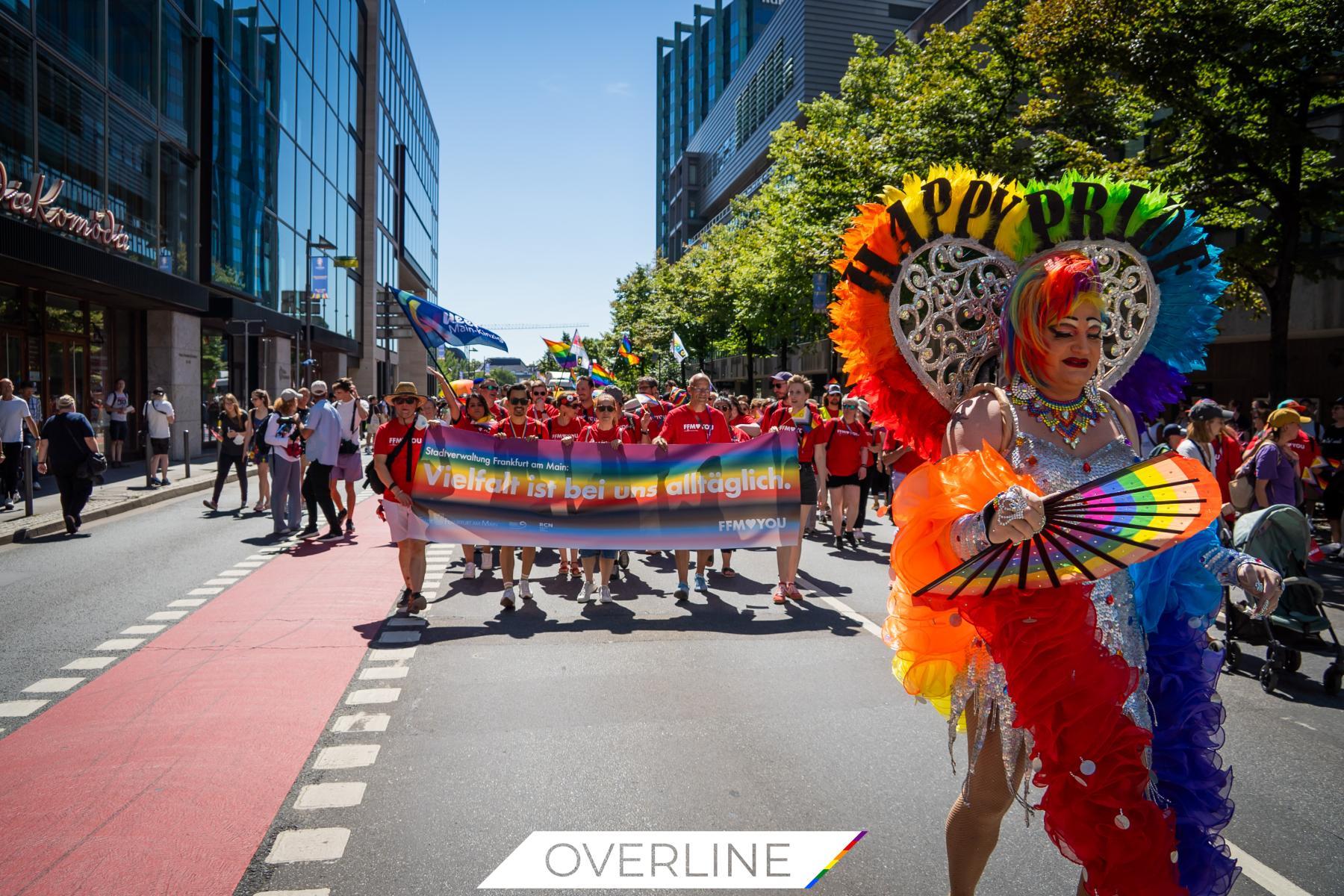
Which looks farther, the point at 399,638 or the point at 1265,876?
the point at 399,638

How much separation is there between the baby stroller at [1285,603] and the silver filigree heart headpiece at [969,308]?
11.0 feet

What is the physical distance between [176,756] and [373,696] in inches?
46.8

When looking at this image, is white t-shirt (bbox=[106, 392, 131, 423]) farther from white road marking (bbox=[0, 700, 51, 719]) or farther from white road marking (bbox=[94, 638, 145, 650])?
white road marking (bbox=[0, 700, 51, 719])

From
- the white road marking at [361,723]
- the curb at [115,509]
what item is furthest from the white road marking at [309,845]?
the curb at [115,509]

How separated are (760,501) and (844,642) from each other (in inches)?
82.2

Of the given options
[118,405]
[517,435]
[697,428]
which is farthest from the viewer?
[118,405]

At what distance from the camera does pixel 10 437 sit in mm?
13672

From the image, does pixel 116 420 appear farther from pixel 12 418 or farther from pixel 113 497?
pixel 12 418

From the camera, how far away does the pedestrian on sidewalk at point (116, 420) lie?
66.5ft

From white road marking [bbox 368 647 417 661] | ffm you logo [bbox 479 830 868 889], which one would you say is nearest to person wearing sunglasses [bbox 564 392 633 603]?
white road marking [bbox 368 647 417 661]

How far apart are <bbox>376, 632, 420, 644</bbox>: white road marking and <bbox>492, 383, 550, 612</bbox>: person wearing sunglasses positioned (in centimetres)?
114

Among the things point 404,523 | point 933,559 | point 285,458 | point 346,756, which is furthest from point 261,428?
point 933,559

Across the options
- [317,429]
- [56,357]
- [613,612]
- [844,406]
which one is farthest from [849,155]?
[56,357]

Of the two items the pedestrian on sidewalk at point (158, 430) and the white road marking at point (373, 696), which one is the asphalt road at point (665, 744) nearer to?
the white road marking at point (373, 696)
